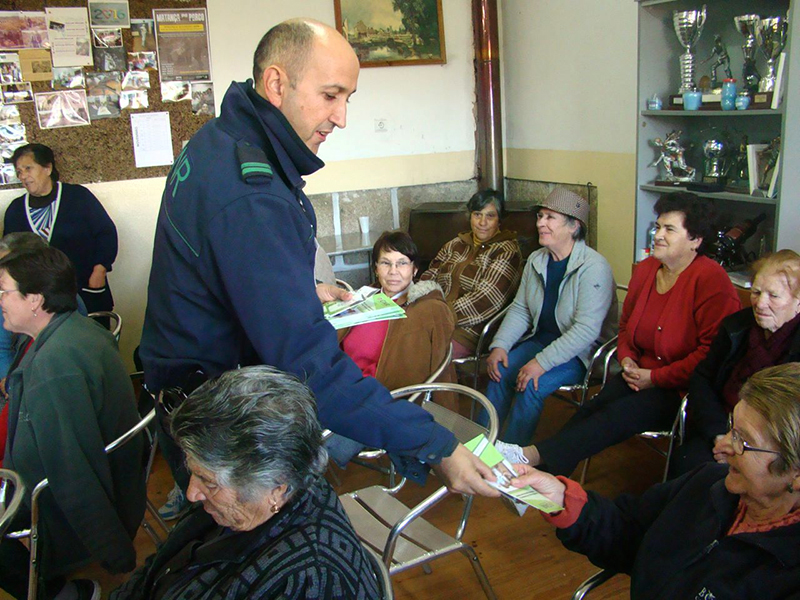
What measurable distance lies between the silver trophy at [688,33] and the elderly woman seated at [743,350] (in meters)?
1.13

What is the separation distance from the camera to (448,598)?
2404mm

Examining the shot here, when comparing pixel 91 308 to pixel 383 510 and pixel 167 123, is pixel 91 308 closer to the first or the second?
pixel 167 123

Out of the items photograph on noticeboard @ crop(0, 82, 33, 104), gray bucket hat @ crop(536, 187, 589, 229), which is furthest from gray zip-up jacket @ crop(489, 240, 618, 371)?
photograph on noticeboard @ crop(0, 82, 33, 104)

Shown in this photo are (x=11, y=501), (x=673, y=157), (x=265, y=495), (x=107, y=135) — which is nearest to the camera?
(x=265, y=495)

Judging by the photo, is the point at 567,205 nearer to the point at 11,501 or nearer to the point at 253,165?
the point at 253,165

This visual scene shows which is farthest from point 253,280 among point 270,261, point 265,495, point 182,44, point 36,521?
point 182,44

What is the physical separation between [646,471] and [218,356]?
223cm

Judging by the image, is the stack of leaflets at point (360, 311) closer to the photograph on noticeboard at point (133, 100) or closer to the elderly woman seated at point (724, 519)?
the elderly woman seated at point (724, 519)

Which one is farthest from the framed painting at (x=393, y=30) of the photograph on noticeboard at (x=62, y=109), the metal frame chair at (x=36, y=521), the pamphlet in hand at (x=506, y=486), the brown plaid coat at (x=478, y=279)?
the pamphlet in hand at (x=506, y=486)

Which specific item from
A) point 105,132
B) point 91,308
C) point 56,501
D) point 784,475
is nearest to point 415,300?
point 56,501

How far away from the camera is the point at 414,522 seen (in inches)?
83.8

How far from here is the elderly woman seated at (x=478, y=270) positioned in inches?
144

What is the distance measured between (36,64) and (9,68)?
0.14 meters

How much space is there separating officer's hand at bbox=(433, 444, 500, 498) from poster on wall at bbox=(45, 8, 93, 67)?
380 cm
